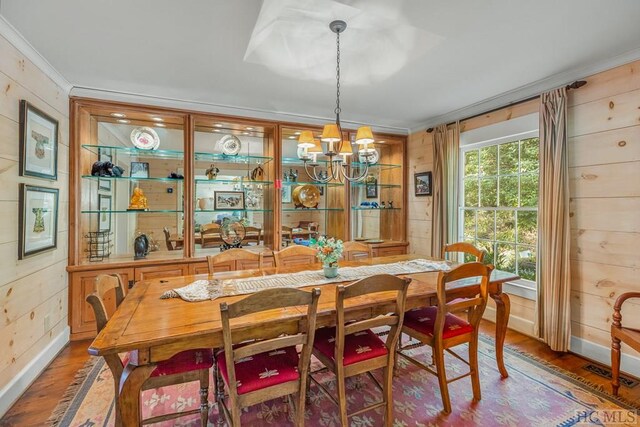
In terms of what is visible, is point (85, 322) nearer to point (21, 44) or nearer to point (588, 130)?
point (21, 44)

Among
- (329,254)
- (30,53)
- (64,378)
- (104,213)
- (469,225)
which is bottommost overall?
(64,378)

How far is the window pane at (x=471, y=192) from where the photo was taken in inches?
149

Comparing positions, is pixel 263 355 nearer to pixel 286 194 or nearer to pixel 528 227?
pixel 286 194

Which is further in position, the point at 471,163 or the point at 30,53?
the point at 471,163

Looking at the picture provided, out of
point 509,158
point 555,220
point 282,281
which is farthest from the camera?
point 509,158

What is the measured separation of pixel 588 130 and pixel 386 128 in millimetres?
2317

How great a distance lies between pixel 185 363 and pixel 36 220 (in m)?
1.81

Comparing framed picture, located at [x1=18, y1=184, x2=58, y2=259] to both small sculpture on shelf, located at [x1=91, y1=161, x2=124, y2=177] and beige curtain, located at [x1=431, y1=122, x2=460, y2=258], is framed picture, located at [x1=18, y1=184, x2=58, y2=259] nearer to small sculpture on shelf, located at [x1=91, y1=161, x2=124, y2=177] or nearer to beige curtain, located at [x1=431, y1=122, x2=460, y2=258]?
small sculpture on shelf, located at [x1=91, y1=161, x2=124, y2=177]

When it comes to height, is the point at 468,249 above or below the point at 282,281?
above

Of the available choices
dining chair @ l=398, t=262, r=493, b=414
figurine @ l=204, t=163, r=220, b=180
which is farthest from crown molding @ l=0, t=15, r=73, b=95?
dining chair @ l=398, t=262, r=493, b=414

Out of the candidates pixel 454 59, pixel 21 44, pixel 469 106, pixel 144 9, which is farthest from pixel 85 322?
pixel 469 106

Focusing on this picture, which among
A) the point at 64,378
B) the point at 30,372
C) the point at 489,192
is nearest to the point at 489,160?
the point at 489,192

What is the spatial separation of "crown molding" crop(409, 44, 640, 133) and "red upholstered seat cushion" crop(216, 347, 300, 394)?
326cm

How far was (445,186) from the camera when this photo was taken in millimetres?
3934
